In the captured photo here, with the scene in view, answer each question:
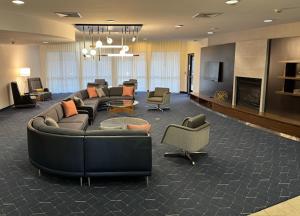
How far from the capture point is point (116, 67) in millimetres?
15820

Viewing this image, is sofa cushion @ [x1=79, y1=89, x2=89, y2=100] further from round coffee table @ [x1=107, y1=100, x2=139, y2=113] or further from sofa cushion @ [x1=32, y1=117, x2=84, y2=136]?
sofa cushion @ [x1=32, y1=117, x2=84, y2=136]

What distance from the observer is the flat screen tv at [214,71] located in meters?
10.8

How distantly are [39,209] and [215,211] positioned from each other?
234 centimetres

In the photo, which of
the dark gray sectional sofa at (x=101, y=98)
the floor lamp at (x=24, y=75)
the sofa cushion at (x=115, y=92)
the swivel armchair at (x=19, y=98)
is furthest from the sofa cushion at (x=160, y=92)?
the floor lamp at (x=24, y=75)

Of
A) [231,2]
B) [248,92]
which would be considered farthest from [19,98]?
[231,2]

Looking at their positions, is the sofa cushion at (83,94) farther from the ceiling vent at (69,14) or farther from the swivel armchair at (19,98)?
the ceiling vent at (69,14)

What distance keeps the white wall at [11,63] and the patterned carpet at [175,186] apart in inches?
206

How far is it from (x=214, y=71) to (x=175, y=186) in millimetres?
7679

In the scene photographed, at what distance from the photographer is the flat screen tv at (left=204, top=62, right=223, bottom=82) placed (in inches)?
425

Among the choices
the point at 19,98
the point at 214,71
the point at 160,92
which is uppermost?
the point at 214,71

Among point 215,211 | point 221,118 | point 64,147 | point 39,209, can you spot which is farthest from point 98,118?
point 215,211

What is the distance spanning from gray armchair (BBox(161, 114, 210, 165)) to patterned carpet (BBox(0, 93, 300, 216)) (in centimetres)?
35

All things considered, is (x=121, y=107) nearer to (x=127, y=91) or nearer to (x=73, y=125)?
(x=127, y=91)

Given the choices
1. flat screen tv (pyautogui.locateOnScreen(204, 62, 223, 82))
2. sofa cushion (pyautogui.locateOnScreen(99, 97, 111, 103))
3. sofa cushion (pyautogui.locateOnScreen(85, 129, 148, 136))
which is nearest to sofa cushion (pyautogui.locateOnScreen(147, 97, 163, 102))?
sofa cushion (pyautogui.locateOnScreen(99, 97, 111, 103))
